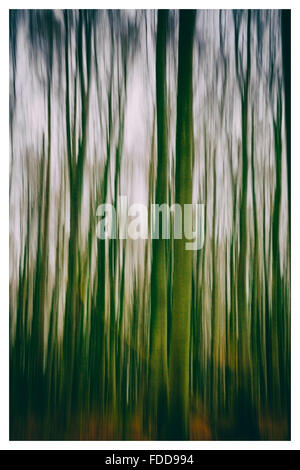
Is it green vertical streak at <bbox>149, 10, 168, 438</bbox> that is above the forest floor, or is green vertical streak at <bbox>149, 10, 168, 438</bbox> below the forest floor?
above

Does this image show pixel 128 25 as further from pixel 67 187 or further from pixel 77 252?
pixel 77 252

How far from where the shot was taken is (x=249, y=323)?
91.4 inches
